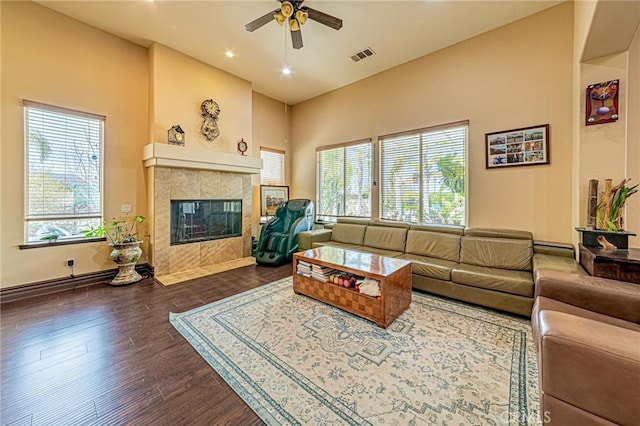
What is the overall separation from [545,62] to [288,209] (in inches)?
178

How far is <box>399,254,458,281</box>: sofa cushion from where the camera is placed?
309cm

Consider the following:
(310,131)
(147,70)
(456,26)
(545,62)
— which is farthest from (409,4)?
(147,70)

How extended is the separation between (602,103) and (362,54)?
317 centimetres

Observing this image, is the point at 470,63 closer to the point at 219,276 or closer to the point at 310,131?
the point at 310,131

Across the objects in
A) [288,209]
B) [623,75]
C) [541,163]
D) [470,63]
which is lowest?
[288,209]

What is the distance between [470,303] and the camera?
2936 mm

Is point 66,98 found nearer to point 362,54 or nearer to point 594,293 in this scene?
point 362,54

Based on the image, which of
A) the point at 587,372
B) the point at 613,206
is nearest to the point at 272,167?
the point at 613,206

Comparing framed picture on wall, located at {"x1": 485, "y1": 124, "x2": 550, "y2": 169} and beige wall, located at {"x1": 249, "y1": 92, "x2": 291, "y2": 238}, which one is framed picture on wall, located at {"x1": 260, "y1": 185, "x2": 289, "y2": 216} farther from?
framed picture on wall, located at {"x1": 485, "y1": 124, "x2": 550, "y2": 169}

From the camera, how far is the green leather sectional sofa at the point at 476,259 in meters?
2.64

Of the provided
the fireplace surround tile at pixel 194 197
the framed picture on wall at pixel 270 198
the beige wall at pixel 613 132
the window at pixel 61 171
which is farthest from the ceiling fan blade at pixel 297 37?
the framed picture on wall at pixel 270 198

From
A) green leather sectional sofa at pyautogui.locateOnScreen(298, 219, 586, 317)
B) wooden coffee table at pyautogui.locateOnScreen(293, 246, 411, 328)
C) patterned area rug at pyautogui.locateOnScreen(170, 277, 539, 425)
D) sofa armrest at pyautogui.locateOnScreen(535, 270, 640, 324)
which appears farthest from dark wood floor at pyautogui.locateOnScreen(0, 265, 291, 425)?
green leather sectional sofa at pyautogui.locateOnScreen(298, 219, 586, 317)

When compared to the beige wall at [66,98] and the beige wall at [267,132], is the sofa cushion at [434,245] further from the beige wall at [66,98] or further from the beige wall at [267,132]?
the beige wall at [66,98]

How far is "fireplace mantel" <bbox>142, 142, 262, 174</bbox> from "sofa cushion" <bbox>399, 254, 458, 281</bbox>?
365 centimetres
